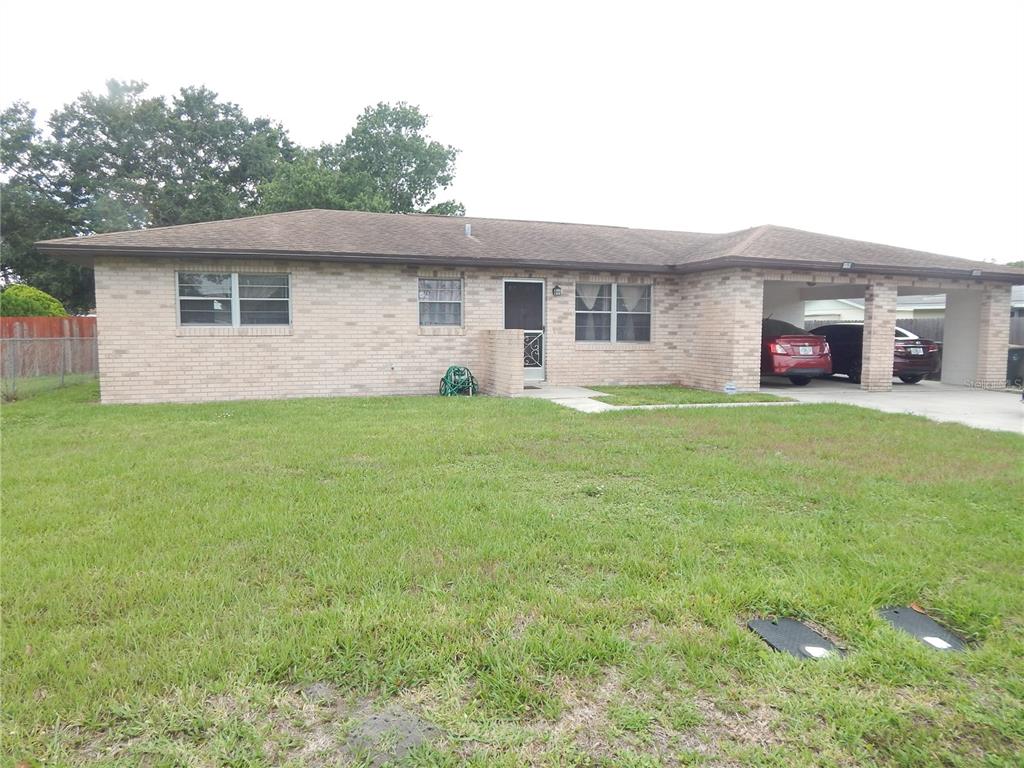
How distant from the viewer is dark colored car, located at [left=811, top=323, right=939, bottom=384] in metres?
16.1

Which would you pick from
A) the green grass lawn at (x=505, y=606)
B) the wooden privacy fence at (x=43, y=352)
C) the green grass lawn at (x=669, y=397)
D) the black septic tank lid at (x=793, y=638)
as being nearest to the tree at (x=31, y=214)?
the wooden privacy fence at (x=43, y=352)

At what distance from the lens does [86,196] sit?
31.6 m

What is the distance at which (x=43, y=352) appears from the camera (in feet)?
53.4

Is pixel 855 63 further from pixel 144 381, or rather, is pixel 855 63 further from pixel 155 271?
pixel 144 381

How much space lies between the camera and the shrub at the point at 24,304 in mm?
20250

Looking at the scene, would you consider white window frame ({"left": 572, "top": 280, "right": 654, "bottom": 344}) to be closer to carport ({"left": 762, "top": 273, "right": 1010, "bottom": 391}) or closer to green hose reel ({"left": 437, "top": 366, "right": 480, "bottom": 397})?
carport ({"left": 762, "top": 273, "right": 1010, "bottom": 391})

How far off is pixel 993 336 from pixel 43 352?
22522mm

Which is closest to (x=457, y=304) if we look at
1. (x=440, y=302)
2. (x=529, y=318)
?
(x=440, y=302)

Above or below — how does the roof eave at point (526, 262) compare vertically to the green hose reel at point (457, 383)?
above

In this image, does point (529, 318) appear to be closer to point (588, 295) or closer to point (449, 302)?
point (588, 295)

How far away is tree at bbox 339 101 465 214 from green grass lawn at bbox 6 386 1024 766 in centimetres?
2807

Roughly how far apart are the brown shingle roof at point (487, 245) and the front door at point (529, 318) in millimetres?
873

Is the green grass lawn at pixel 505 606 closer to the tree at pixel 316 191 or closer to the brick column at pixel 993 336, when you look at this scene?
the brick column at pixel 993 336

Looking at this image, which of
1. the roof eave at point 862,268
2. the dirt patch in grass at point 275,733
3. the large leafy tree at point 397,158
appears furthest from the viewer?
the large leafy tree at point 397,158
